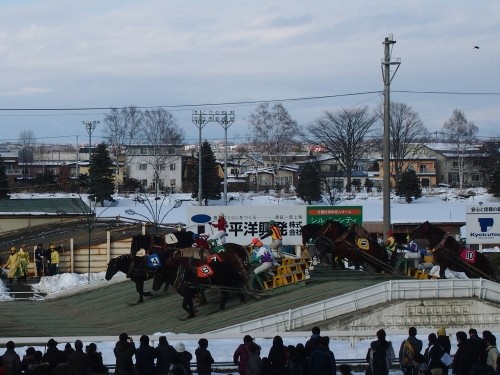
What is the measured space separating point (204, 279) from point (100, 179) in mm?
52316

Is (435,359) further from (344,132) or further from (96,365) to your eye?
(344,132)

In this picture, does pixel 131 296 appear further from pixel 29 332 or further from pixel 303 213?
pixel 303 213

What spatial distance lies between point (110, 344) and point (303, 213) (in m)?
21.1

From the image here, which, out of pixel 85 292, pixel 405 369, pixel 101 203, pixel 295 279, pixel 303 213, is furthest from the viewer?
pixel 101 203

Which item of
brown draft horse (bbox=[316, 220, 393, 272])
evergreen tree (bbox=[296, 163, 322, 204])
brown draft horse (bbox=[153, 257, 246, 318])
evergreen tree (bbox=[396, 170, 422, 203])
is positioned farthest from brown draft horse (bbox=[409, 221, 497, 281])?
evergreen tree (bbox=[396, 170, 422, 203])

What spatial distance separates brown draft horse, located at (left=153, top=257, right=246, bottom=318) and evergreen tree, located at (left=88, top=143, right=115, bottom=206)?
50224mm

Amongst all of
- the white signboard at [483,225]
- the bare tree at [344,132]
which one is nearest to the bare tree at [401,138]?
the bare tree at [344,132]

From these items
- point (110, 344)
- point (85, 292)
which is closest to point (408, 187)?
point (85, 292)

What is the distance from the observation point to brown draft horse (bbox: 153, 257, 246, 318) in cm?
2422

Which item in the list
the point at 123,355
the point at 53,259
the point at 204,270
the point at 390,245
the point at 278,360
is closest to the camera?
the point at 278,360

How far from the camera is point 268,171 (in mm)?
102500

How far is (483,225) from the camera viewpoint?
127 feet

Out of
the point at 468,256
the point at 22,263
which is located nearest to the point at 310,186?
the point at 22,263

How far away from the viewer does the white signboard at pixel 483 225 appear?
38.4m
